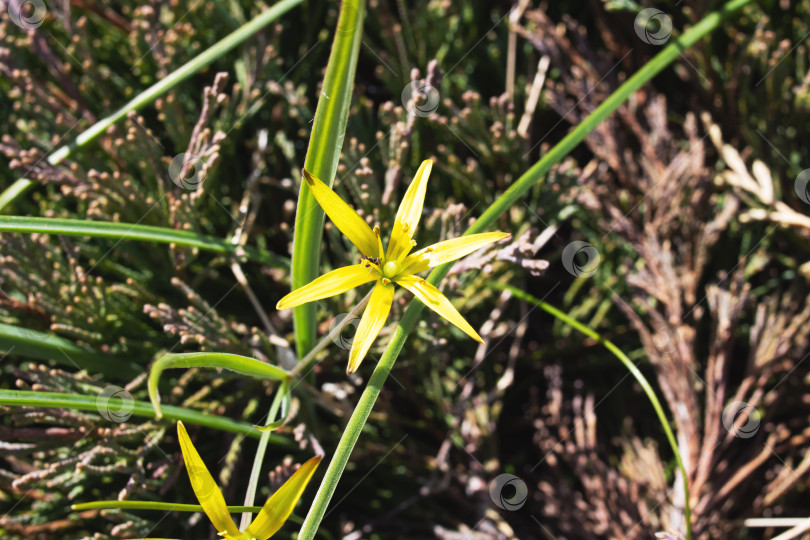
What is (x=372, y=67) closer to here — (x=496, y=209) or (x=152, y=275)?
(x=152, y=275)

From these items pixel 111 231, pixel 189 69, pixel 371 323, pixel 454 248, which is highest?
pixel 189 69

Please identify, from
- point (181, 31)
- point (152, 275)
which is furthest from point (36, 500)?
point (181, 31)

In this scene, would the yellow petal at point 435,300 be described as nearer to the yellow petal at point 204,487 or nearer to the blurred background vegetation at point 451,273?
the blurred background vegetation at point 451,273

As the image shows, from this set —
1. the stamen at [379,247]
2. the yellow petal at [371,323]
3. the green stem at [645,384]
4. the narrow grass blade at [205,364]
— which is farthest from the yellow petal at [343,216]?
the green stem at [645,384]

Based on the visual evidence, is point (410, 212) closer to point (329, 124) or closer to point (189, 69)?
point (329, 124)

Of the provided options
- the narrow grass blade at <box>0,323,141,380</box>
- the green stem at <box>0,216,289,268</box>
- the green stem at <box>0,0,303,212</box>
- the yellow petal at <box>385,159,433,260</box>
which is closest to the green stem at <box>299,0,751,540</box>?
the yellow petal at <box>385,159,433,260</box>

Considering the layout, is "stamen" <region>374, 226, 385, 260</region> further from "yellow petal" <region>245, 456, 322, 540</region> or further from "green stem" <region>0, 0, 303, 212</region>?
"green stem" <region>0, 0, 303, 212</region>

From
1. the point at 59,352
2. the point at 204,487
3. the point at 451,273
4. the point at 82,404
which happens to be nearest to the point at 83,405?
the point at 82,404
